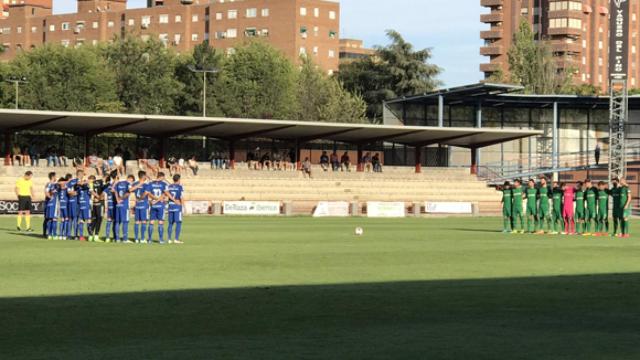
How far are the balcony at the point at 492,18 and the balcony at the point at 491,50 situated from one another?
3806mm

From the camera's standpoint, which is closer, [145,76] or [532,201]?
[532,201]

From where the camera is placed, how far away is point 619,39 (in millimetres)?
64562

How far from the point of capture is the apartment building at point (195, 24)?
14450 centimetres

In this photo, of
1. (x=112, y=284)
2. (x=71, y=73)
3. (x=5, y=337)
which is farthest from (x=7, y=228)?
(x=71, y=73)

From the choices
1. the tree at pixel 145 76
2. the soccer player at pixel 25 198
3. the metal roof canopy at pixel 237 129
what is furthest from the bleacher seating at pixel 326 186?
the tree at pixel 145 76

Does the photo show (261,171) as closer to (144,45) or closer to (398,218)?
(398,218)

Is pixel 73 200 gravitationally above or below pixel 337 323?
above

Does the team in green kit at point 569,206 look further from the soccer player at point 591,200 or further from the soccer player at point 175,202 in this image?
the soccer player at point 175,202

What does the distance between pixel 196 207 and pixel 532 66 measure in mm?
64367

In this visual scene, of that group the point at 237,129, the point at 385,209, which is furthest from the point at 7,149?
the point at 385,209

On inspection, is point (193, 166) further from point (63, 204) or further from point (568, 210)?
point (63, 204)

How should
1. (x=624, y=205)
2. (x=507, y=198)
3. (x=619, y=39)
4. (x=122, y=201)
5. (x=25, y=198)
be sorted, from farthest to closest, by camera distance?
(x=619, y=39), (x=507, y=198), (x=624, y=205), (x=25, y=198), (x=122, y=201)

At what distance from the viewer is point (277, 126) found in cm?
6369

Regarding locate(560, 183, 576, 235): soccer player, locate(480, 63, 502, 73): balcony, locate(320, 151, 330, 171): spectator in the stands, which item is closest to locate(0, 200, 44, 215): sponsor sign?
locate(320, 151, 330, 171): spectator in the stands
